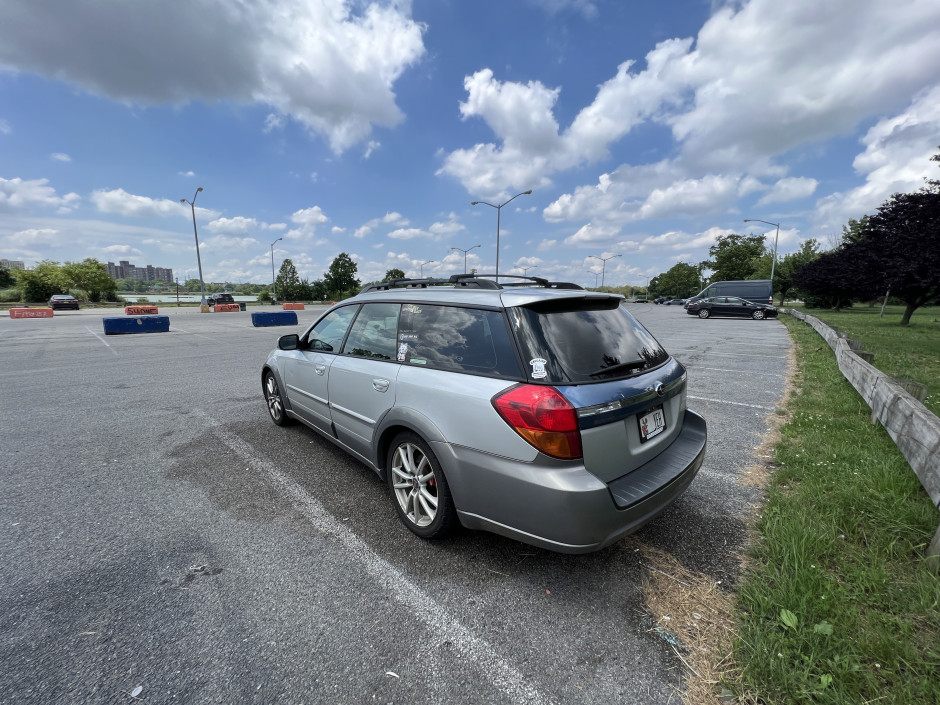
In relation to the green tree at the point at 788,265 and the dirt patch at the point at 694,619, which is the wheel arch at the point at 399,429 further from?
the green tree at the point at 788,265

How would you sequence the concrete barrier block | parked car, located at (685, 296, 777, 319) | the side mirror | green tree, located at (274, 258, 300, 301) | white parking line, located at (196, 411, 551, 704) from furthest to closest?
green tree, located at (274, 258, 300, 301)
the concrete barrier block
parked car, located at (685, 296, 777, 319)
the side mirror
white parking line, located at (196, 411, 551, 704)

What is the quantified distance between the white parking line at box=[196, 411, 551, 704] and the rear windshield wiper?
1.45 meters

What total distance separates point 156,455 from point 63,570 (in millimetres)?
1850

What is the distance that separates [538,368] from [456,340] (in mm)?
629

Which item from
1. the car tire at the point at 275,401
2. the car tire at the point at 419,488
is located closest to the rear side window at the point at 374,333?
the car tire at the point at 419,488

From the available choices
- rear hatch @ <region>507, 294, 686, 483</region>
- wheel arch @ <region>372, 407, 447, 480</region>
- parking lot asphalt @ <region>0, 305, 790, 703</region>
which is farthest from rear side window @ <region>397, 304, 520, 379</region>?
parking lot asphalt @ <region>0, 305, 790, 703</region>

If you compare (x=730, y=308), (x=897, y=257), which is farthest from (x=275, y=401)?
(x=730, y=308)

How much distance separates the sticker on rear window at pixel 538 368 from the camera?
2.16 metres

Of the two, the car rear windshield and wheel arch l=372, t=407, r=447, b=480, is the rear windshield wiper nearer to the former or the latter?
the car rear windshield

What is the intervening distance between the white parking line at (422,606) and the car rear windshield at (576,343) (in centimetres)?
128

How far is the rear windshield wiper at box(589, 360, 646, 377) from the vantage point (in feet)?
7.61

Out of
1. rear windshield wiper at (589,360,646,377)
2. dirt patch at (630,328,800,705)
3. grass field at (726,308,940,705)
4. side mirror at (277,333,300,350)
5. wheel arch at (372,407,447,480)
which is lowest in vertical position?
dirt patch at (630,328,800,705)

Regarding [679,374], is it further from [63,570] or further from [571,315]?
[63,570]

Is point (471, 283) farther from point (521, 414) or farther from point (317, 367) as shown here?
point (317, 367)
